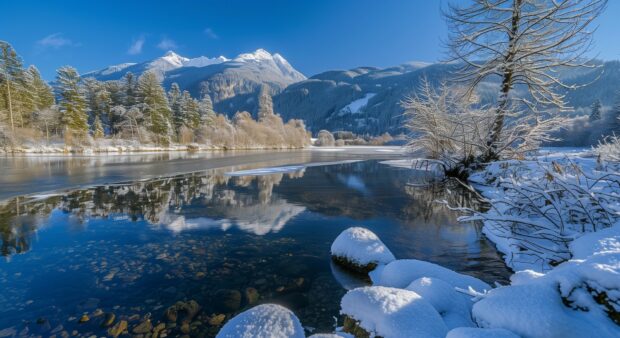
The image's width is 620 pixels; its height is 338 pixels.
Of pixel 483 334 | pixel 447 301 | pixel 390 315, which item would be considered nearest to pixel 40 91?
pixel 390 315

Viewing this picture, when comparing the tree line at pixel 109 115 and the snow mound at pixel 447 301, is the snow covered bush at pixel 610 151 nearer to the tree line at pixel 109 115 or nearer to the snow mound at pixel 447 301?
the snow mound at pixel 447 301

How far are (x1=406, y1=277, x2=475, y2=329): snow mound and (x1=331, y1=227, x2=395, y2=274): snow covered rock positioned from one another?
1419mm

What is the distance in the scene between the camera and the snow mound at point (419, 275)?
3373 mm

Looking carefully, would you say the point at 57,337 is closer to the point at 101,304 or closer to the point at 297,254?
the point at 101,304

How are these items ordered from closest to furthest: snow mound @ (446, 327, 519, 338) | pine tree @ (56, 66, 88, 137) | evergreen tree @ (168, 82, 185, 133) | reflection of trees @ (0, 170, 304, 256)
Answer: snow mound @ (446, 327, 519, 338), reflection of trees @ (0, 170, 304, 256), pine tree @ (56, 66, 88, 137), evergreen tree @ (168, 82, 185, 133)

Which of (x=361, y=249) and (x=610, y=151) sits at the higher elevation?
(x=610, y=151)

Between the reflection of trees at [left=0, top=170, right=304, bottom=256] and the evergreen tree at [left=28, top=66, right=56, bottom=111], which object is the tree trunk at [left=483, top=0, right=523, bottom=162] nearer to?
the reflection of trees at [left=0, top=170, right=304, bottom=256]

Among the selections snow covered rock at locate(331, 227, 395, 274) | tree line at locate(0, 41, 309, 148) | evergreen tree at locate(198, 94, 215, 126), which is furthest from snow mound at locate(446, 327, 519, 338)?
evergreen tree at locate(198, 94, 215, 126)

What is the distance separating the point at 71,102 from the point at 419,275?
53773mm

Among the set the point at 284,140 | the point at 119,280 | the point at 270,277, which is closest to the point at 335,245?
the point at 270,277

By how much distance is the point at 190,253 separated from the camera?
5203mm

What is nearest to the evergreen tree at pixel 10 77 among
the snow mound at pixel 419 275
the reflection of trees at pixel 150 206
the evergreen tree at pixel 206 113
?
the evergreen tree at pixel 206 113

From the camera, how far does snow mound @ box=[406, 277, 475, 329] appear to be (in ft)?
8.46

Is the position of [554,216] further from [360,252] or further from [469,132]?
[469,132]
